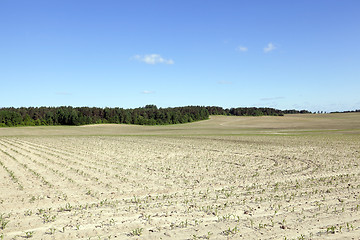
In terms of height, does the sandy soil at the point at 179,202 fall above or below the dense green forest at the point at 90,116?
below

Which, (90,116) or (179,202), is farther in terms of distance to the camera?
(90,116)

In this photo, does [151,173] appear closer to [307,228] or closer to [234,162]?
[234,162]

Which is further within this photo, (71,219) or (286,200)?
(286,200)

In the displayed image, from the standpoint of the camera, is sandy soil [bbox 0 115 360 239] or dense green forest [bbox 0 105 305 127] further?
dense green forest [bbox 0 105 305 127]

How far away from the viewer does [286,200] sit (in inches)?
440

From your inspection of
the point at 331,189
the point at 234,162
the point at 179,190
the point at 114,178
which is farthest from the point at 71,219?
the point at 234,162

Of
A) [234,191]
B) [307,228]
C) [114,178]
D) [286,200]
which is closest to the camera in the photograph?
[307,228]

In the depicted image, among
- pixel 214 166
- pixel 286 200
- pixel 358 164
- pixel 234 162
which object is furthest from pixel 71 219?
pixel 358 164

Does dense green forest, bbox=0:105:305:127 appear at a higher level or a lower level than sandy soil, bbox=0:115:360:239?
higher

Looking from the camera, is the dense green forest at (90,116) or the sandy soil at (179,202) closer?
the sandy soil at (179,202)

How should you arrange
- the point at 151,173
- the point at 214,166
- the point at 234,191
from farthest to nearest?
the point at 214,166
the point at 151,173
the point at 234,191

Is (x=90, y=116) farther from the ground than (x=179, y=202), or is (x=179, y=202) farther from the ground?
(x=90, y=116)

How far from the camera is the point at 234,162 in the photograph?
858 inches

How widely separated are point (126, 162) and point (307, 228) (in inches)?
614
